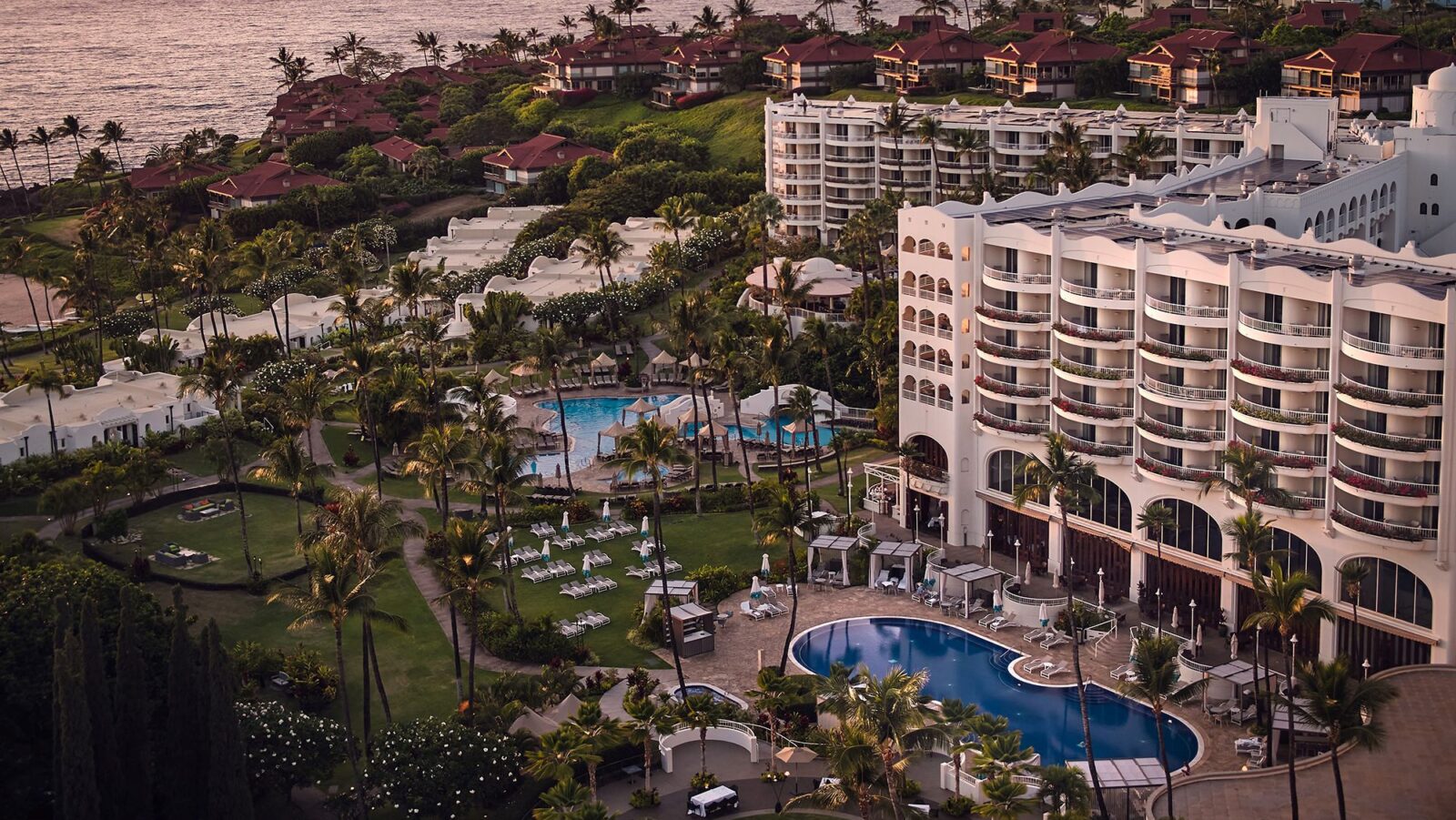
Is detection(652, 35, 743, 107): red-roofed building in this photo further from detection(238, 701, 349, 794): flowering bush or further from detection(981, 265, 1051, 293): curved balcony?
detection(238, 701, 349, 794): flowering bush

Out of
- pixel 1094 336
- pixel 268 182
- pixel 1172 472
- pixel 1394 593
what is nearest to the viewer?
pixel 1394 593

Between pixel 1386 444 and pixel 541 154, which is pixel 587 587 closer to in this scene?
pixel 1386 444

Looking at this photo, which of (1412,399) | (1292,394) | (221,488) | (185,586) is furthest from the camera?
(221,488)

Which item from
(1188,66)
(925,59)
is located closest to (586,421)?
(1188,66)

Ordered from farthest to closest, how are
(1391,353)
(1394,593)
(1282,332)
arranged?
(1282,332) → (1394,593) → (1391,353)

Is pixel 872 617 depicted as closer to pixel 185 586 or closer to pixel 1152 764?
pixel 1152 764

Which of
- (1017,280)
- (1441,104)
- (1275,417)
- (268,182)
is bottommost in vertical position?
(1275,417)

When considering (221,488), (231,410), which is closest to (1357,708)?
(221,488)

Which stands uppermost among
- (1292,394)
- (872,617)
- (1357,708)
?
(1292,394)
